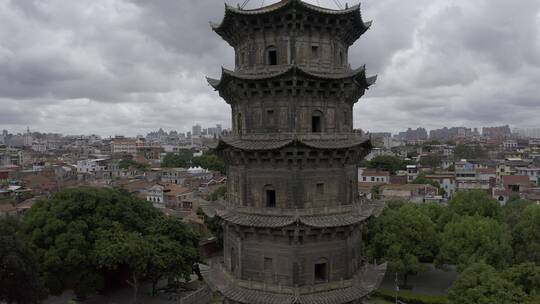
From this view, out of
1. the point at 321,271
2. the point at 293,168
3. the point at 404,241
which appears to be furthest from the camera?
the point at 404,241

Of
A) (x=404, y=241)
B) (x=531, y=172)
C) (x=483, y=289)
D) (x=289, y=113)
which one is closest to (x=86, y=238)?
(x=289, y=113)

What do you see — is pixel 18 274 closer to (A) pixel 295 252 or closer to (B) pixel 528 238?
(A) pixel 295 252

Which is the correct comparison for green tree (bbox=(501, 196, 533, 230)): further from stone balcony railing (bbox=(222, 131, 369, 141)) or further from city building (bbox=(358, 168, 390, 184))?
city building (bbox=(358, 168, 390, 184))

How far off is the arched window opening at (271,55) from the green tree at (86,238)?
24.4m

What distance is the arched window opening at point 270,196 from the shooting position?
23.4 meters

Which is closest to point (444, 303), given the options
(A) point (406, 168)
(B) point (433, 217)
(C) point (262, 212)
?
(B) point (433, 217)

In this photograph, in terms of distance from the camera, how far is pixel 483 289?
100.0 feet

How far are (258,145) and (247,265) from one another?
253 inches

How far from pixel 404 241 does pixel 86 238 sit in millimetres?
30490

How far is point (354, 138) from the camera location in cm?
2470

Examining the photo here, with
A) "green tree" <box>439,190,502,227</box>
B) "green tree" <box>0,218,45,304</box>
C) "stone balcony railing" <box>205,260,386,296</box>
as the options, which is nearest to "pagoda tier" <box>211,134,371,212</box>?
"stone balcony railing" <box>205,260,386,296</box>

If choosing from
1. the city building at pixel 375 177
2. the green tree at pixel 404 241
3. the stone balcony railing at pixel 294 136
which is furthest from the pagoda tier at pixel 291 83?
the city building at pixel 375 177

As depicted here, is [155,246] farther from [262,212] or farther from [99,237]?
[262,212]

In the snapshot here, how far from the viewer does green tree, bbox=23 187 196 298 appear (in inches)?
1551
